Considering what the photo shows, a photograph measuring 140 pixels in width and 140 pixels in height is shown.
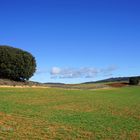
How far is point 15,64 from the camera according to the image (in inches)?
2628

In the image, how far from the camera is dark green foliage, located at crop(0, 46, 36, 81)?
65.6 meters

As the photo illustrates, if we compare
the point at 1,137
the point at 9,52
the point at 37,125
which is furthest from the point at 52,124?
the point at 9,52

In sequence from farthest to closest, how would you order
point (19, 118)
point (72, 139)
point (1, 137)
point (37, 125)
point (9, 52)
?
1. point (9, 52)
2. point (19, 118)
3. point (37, 125)
4. point (72, 139)
5. point (1, 137)

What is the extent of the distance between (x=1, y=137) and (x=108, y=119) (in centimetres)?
929

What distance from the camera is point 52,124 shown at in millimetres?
18562

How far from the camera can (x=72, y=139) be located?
50.2ft

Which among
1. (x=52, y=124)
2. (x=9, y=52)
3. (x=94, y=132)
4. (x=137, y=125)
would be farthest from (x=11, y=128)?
(x=9, y=52)

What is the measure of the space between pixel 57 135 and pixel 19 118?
14.3ft

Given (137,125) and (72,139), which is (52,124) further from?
(137,125)

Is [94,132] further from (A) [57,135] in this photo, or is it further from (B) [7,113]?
(B) [7,113]

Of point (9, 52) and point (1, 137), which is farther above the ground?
point (9, 52)

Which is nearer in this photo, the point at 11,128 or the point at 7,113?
the point at 11,128

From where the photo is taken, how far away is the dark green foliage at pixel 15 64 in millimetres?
65550

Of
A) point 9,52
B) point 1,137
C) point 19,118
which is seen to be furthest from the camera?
point 9,52
